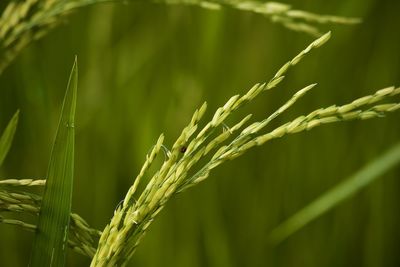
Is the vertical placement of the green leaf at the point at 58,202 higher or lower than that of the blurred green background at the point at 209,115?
lower

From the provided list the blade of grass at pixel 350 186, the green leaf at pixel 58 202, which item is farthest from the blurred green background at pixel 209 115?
the green leaf at pixel 58 202

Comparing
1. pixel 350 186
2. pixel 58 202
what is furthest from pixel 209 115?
pixel 58 202

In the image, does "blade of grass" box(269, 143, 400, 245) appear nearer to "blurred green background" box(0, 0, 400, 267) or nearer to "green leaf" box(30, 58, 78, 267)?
"blurred green background" box(0, 0, 400, 267)

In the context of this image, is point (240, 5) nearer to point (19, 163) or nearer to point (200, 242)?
point (200, 242)

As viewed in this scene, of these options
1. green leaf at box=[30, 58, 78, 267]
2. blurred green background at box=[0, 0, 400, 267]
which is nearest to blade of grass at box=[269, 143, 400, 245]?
blurred green background at box=[0, 0, 400, 267]

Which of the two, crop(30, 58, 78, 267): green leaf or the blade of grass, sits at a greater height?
the blade of grass

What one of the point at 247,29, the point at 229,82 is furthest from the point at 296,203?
the point at 247,29

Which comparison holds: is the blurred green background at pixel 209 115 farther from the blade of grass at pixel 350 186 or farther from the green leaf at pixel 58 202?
the green leaf at pixel 58 202
